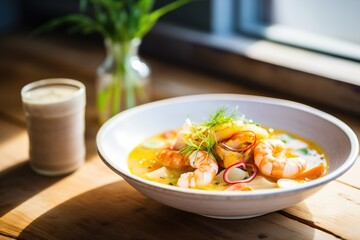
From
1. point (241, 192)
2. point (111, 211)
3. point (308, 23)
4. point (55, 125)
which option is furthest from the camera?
point (308, 23)

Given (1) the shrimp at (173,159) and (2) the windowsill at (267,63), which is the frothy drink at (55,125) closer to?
(1) the shrimp at (173,159)

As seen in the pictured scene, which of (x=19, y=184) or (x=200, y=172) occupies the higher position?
(x=200, y=172)

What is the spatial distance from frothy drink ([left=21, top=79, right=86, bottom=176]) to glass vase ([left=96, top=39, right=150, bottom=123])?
0.26 m

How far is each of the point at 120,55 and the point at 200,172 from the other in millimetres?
643

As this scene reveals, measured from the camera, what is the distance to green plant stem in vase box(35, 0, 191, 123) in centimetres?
162

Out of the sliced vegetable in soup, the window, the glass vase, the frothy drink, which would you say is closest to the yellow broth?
the sliced vegetable in soup

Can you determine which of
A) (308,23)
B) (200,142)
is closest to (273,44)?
(308,23)

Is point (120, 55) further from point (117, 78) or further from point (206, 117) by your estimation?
point (206, 117)

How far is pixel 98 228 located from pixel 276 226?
1.14 feet

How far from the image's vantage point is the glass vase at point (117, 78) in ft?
5.53

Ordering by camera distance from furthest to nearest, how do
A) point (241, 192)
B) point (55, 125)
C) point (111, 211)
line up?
point (55, 125) → point (111, 211) → point (241, 192)

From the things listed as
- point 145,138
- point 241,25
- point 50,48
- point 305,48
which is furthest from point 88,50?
point 145,138

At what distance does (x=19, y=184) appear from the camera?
1391mm

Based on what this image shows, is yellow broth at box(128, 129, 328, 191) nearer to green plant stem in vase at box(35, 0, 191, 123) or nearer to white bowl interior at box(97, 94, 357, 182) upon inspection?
white bowl interior at box(97, 94, 357, 182)
